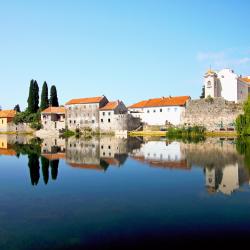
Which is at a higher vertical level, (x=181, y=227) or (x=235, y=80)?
(x=235, y=80)

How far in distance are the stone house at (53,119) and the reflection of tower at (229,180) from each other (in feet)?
146

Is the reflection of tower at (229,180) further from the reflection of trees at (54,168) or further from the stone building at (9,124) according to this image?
the stone building at (9,124)

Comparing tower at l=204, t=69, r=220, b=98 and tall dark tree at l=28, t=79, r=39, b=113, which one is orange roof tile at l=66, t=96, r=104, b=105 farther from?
tower at l=204, t=69, r=220, b=98

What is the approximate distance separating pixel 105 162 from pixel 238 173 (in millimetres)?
8034

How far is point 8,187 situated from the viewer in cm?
1272

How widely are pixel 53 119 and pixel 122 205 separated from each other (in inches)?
2104

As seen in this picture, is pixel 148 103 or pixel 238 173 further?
pixel 148 103

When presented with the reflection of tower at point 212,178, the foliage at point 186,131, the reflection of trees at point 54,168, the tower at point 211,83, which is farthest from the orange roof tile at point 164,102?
the reflection of tower at point 212,178

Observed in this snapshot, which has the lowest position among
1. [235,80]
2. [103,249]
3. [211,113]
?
[103,249]

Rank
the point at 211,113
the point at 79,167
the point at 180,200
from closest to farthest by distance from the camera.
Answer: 1. the point at 180,200
2. the point at 79,167
3. the point at 211,113

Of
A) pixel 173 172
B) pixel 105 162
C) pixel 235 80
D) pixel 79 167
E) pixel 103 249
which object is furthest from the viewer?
pixel 235 80

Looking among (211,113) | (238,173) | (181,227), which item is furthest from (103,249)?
(211,113)

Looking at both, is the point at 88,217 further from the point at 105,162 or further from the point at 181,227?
the point at 105,162

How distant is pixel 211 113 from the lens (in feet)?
162
